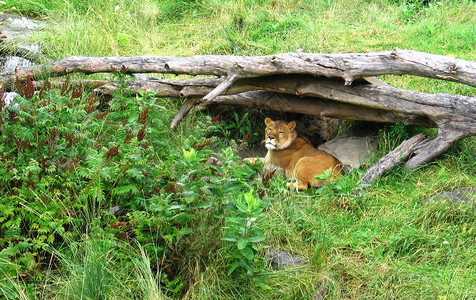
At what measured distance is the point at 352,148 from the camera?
716 cm

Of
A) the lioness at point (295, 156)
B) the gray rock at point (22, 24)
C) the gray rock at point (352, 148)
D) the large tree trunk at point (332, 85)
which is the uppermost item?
the large tree trunk at point (332, 85)

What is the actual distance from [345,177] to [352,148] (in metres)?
0.74

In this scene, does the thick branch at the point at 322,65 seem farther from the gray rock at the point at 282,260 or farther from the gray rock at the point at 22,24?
the gray rock at the point at 22,24

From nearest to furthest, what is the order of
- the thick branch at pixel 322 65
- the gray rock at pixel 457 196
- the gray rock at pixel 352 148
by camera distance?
the gray rock at pixel 457 196 → the thick branch at pixel 322 65 → the gray rock at pixel 352 148

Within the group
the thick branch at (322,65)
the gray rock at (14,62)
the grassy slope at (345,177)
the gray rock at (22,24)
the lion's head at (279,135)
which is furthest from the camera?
the gray rock at (22,24)

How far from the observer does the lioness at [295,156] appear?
705 cm

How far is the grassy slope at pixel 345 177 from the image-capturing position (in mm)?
4836

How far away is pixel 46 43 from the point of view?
9.70 meters

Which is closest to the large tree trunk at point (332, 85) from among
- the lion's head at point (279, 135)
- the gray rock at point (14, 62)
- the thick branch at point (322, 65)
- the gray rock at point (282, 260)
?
the thick branch at point (322, 65)

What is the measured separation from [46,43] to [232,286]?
6.73 m

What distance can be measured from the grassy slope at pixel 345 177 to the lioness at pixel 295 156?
394 mm

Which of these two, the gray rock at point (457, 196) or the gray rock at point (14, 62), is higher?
the gray rock at point (14, 62)

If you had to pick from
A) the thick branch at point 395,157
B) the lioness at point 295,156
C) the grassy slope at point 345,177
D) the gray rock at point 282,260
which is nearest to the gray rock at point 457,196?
the grassy slope at point 345,177

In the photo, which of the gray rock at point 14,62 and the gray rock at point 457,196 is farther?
the gray rock at point 14,62
